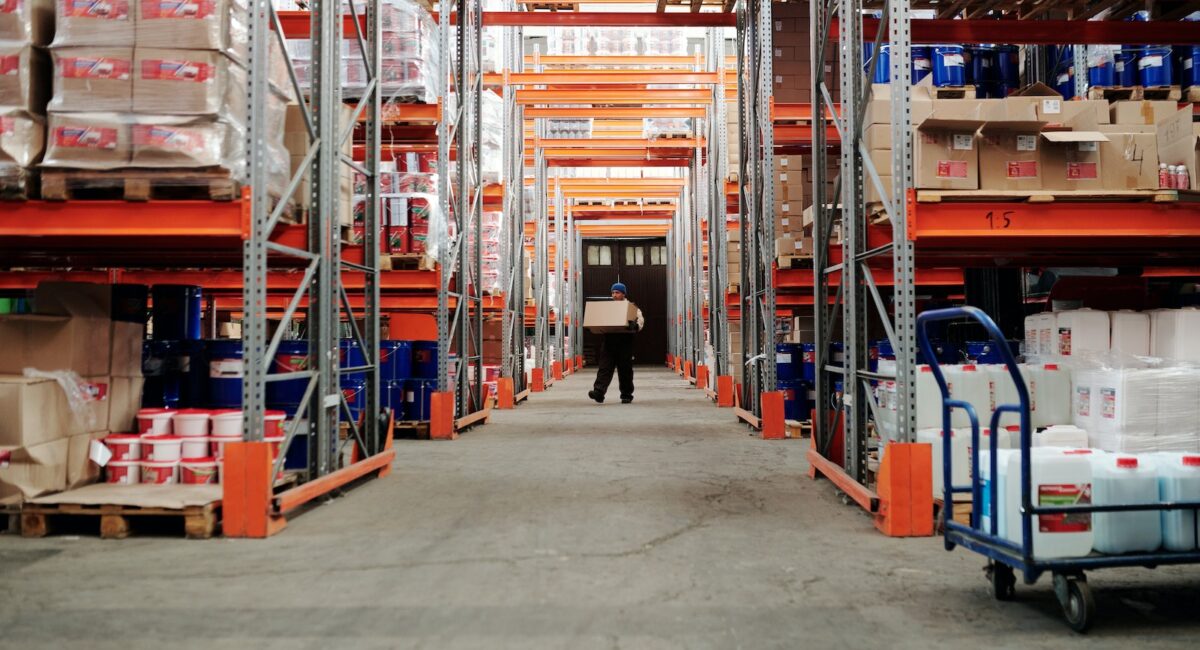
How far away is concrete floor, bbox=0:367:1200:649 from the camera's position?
9.66 ft

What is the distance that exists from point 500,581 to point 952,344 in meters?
5.61

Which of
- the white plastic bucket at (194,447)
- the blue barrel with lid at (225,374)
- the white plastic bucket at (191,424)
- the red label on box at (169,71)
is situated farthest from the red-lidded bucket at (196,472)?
the red label on box at (169,71)

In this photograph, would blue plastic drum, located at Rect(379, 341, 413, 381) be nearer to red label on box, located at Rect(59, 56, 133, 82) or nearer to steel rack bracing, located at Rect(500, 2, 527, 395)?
steel rack bracing, located at Rect(500, 2, 527, 395)

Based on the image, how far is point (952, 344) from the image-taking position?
25.6 ft

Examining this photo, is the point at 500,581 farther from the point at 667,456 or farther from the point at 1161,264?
the point at 1161,264

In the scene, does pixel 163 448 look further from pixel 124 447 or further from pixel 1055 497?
pixel 1055 497

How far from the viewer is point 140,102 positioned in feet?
14.5

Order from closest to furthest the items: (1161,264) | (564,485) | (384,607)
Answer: (384,607) < (564,485) < (1161,264)

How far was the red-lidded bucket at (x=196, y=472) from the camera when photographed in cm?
493

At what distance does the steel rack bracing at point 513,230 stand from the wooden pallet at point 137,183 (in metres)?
8.20

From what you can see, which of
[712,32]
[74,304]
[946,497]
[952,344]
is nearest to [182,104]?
[74,304]

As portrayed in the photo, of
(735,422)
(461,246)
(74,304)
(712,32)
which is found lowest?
(735,422)

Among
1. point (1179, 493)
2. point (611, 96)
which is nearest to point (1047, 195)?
point (1179, 493)

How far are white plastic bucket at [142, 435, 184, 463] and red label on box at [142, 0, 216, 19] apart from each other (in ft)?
7.60
